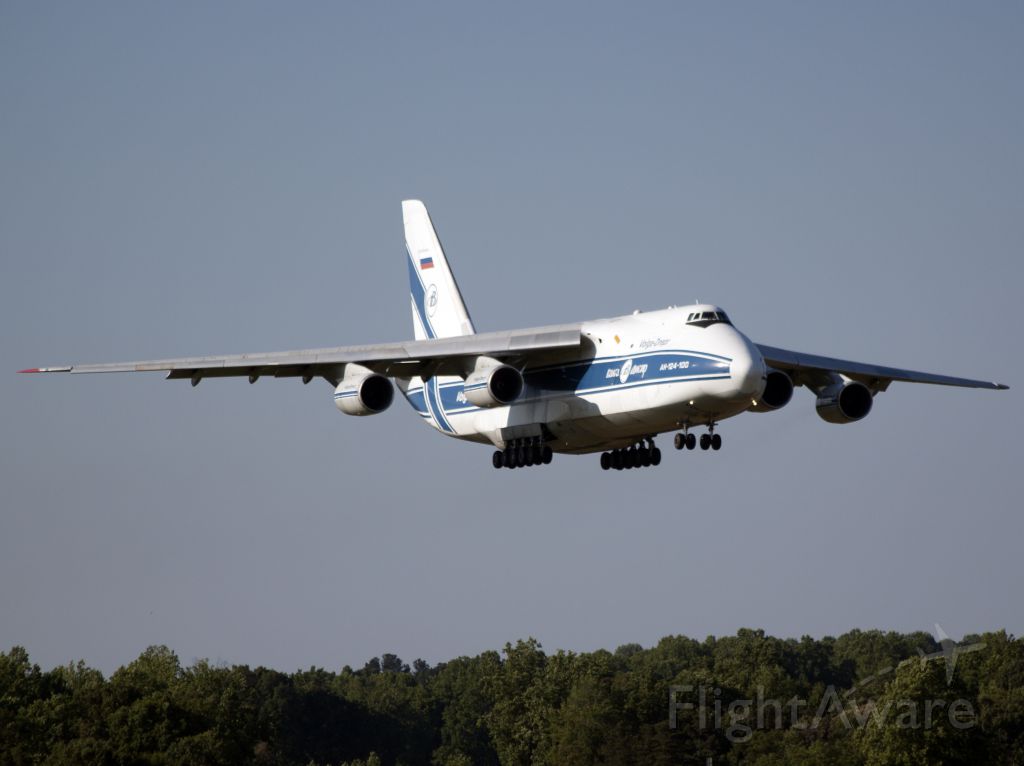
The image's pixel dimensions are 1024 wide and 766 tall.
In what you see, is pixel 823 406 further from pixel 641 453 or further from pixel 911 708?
pixel 911 708

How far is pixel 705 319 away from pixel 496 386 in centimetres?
352

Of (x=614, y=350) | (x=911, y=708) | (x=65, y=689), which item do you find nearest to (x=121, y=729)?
(x=65, y=689)

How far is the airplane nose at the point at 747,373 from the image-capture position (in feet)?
85.7

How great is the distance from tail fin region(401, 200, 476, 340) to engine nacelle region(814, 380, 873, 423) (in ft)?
24.5

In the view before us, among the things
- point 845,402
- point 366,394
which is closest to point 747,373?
point 845,402

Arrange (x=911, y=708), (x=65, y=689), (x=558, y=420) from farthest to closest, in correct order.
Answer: (x=65, y=689) → (x=911, y=708) → (x=558, y=420)

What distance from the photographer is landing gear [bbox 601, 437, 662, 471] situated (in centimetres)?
3016

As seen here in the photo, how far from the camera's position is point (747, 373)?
26.1 m

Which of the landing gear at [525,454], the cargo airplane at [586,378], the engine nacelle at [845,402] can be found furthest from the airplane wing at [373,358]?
the engine nacelle at [845,402]

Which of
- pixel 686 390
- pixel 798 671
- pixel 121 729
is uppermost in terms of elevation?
pixel 798 671

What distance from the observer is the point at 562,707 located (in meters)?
56.1

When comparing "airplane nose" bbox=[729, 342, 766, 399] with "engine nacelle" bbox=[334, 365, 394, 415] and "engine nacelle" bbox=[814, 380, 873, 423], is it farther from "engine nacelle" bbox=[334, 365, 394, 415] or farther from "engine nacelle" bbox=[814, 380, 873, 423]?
"engine nacelle" bbox=[334, 365, 394, 415]

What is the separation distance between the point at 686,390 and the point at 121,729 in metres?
15.3

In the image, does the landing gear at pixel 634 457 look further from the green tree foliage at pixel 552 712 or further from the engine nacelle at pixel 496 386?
the green tree foliage at pixel 552 712
